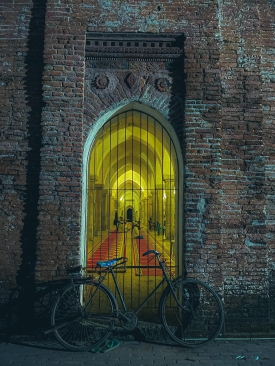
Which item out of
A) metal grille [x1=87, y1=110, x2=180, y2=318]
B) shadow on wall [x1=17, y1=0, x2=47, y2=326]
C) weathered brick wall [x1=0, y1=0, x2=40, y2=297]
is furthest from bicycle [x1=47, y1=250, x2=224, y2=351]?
weathered brick wall [x1=0, y1=0, x2=40, y2=297]

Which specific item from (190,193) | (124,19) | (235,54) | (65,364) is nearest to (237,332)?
(190,193)

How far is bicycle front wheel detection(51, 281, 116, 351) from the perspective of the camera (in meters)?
4.43

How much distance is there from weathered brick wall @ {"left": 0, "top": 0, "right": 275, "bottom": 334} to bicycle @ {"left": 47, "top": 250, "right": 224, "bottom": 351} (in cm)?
31

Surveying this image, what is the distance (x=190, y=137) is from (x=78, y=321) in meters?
3.29

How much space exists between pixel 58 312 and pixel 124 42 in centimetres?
455

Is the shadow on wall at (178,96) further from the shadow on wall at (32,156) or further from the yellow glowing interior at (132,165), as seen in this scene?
the shadow on wall at (32,156)

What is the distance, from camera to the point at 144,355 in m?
4.24

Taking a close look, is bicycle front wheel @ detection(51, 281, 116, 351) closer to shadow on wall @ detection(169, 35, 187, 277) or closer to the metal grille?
the metal grille

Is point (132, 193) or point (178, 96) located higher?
point (178, 96)

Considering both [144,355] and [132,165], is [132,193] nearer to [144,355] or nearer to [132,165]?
[132,165]

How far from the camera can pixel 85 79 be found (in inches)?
214

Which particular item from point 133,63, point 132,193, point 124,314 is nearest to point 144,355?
point 124,314

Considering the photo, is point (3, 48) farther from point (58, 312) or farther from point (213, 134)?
point (58, 312)

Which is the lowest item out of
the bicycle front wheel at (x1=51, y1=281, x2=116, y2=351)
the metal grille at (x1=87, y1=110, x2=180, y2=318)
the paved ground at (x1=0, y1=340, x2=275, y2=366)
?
the paved ground at (x1=0, y1=340, x2=275, y2=366)
